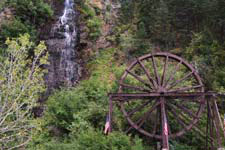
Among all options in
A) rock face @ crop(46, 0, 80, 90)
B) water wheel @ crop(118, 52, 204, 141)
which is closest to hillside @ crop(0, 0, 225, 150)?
rock face @ crop(46, 0, 80, 90)

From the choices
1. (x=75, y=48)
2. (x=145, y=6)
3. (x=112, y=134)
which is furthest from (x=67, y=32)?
(x=112, y=134)

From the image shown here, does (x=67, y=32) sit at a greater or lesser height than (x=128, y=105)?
greater

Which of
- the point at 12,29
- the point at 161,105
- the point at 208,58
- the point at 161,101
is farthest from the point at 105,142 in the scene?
the point at 12,29

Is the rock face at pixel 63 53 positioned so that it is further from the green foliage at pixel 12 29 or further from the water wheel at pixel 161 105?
the water wheel at pixel 161 105

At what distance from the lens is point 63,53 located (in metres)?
17.3

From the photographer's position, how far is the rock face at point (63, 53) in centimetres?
1642

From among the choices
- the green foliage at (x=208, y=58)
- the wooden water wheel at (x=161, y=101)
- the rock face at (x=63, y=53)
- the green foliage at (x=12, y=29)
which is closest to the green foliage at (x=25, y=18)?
the green foliage at (x=12, y=29)

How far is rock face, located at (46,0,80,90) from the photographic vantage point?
53.9ft

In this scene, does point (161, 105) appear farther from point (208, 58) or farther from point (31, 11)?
point (31, 11)

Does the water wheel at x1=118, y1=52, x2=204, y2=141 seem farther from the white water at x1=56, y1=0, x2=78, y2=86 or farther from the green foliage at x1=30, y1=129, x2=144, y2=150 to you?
the white water at x1=56, y1=0, x2=78, y2=86

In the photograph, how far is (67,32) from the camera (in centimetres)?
1825

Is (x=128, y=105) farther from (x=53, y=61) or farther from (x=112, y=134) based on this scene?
(x=53, y=61)

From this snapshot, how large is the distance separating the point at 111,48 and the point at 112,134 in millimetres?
11880

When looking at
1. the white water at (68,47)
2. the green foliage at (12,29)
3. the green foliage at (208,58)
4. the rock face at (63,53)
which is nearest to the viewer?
the green foliage at (208,58)
